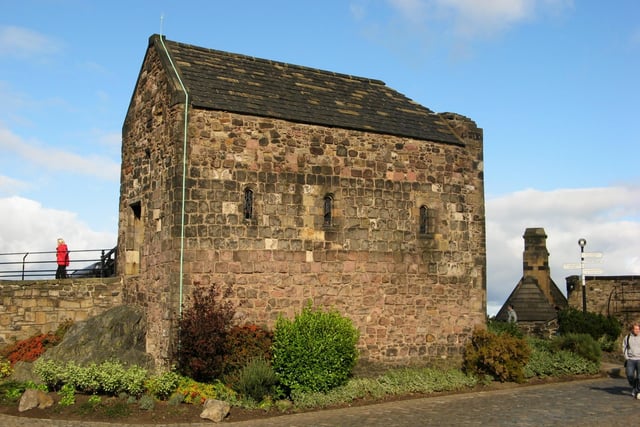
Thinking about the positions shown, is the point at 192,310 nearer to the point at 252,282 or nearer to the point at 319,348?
the point at 252,282

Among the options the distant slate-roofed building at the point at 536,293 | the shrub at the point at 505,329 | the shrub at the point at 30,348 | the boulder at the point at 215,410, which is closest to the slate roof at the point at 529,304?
the distant slate-roofed building at the point at 536,293

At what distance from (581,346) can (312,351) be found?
31.3ft

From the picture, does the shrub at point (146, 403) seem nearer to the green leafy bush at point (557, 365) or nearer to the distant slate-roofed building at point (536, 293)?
the green leafy bush at point (557, 365)

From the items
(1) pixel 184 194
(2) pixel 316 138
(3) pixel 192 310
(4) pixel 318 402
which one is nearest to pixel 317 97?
(2) pixel 316 138

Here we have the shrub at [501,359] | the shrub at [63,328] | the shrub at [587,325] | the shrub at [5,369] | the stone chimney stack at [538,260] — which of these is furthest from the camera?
the stone chimney stack at [538,260]

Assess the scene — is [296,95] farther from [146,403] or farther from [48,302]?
[146,403]

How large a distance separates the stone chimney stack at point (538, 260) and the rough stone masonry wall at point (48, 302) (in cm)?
1990

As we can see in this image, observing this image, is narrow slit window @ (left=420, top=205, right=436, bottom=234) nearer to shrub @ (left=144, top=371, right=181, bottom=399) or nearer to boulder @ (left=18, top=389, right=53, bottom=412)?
shrub @ (left=144, top=371, right=181, bottom=399)

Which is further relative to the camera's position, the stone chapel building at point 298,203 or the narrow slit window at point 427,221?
the narrow slit window at point 427,221

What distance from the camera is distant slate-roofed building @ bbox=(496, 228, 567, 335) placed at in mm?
29172

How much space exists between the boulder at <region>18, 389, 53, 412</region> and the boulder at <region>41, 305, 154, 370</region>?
6.29ft

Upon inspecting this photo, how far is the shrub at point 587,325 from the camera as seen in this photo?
2561 centimetres

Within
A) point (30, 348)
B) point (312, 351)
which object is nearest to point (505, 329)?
point (312, 351)

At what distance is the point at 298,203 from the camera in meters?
18.6
